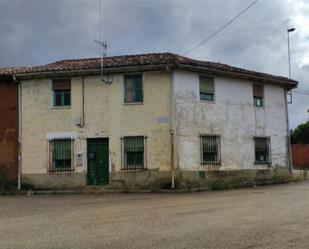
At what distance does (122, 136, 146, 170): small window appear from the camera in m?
22.0

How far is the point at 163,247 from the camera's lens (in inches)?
318

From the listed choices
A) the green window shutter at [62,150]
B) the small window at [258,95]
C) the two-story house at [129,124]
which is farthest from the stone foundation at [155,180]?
the small window at [258,95]

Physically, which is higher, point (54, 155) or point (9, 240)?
point (54, 155)

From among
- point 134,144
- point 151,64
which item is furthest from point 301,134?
point 151,64

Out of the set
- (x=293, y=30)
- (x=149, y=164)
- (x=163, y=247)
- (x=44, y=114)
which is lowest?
(x=163, y=247)

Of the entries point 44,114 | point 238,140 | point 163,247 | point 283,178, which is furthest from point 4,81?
point 163,247

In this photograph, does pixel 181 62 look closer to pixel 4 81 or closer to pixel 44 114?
pixel 44 114

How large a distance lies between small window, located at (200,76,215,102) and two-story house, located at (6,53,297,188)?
0.05 m

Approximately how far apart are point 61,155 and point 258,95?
10819 mm

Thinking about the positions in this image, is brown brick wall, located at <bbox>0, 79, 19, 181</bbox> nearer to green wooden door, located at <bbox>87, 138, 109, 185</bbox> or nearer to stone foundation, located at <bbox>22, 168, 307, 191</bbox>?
stone foundation, located at <bbox>22, 168, 307, 191</bbox>

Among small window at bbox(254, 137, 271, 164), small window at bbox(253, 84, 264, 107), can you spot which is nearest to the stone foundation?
small window at bbox(254, 137, 271, 164)

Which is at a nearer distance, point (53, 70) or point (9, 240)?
point (9, 240)

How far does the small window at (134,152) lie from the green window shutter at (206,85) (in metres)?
3.92

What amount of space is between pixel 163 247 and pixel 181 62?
14699mm
